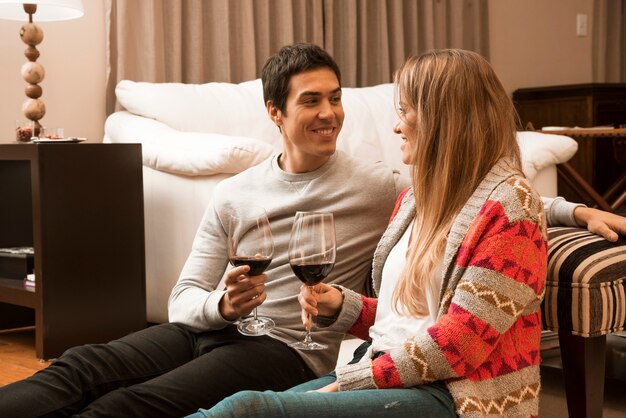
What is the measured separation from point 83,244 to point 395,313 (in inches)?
64.4

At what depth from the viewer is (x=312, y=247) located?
4.37 ft

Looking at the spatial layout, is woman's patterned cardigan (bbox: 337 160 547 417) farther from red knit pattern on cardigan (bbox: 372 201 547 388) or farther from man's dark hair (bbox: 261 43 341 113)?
man's dark hair (bbox: 261 43 341 113)

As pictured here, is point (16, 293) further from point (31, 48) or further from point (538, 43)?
point (538, 43)

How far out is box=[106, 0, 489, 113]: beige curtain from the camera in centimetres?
353

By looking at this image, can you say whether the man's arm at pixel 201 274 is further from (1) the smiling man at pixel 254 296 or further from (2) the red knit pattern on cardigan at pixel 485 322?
(2) the red knit pattern on cardigan at pixel 485 322

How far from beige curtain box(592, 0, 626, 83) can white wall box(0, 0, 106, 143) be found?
3572 mm

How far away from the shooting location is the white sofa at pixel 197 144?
268 cm

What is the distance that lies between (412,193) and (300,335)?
0.39m

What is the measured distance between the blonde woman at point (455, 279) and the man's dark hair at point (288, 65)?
0.49 meters

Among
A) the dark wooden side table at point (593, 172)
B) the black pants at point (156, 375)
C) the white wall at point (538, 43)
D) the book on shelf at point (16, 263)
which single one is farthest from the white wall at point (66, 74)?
the white wall at point (538, 43)

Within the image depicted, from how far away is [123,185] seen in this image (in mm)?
2852

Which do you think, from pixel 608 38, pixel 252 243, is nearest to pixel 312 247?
pixel 252 243

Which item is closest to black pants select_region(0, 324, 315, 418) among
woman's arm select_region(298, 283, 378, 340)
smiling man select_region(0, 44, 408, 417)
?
smiling man select_region(0, 44, 408, 417)

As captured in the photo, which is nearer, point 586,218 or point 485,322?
point 485,322
